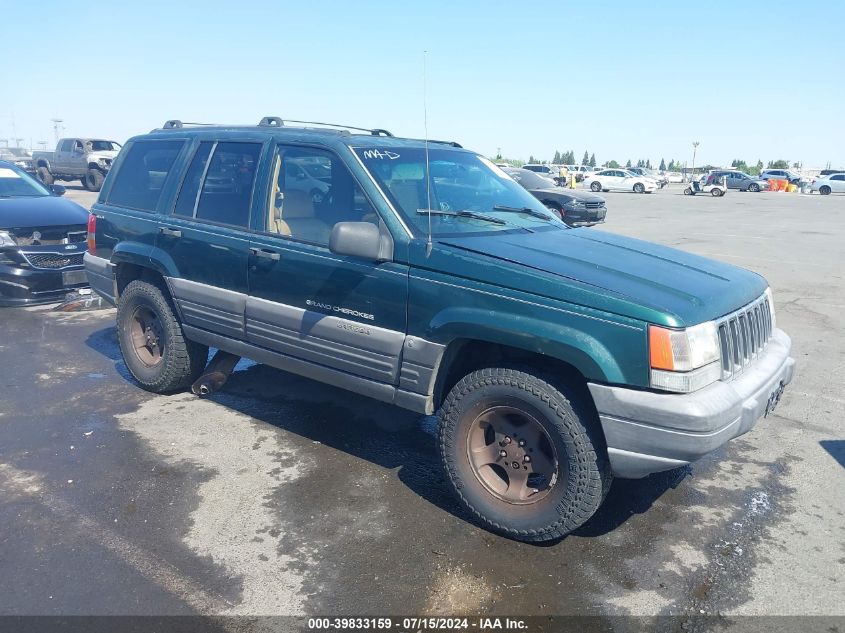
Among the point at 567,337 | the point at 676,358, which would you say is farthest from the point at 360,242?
the point at 676,358

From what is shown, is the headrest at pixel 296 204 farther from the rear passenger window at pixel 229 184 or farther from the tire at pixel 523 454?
the tire at pixel 523 454

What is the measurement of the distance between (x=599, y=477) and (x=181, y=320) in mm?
Result: 3275

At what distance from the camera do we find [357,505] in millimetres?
3713

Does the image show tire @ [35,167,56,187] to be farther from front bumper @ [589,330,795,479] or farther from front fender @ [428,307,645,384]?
front bumper @ [589,330,795,479]

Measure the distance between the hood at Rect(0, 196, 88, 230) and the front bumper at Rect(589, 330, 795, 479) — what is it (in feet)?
24.4

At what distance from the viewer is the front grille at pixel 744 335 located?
10.6ft

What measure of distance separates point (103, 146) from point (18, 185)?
18.8m

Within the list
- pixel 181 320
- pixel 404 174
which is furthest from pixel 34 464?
pixel 404 174

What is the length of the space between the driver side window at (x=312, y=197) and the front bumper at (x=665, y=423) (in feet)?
5.58

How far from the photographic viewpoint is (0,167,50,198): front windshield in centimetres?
884

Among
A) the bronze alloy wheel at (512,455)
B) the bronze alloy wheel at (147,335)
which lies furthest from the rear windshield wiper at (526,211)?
the bronze alloy wheel at (147,335)

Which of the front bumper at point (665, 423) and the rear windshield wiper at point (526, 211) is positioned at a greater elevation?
the rear windshield wiper at point (526, 211)

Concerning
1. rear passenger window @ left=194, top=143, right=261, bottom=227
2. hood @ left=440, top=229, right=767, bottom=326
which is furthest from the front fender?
rear passenger window @ left=194, top=143, right=261, bottom=227

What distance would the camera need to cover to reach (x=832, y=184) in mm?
45344
